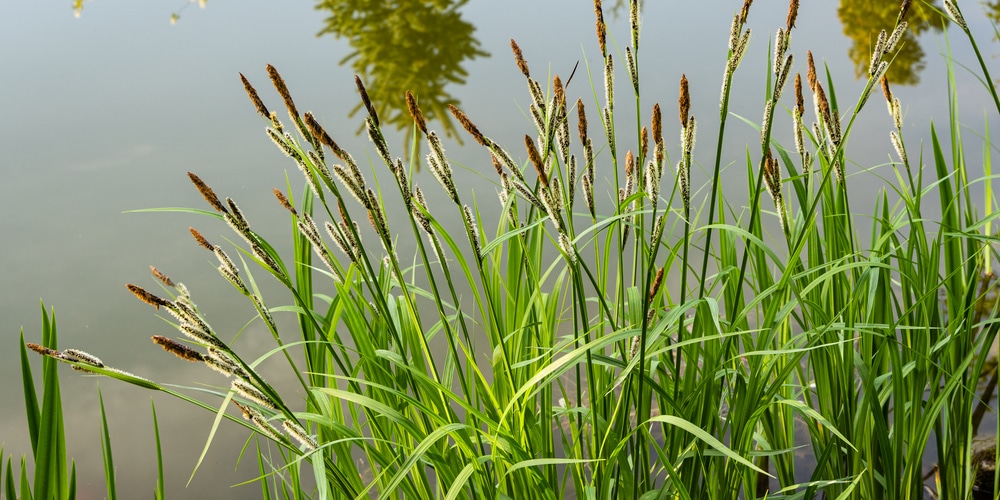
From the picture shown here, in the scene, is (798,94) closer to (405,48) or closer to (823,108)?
(823,108)

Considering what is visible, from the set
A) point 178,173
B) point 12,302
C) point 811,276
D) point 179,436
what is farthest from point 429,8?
point 811,276

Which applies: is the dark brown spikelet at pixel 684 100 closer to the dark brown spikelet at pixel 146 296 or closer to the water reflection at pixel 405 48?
the dark brown spikelet at pixel 146 296

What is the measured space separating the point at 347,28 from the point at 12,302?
1880mm

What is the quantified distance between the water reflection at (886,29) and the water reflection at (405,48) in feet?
5.06

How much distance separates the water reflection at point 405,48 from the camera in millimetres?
2977

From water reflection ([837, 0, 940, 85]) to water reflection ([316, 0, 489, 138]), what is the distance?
5.06 feet

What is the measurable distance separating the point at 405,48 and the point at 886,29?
2.03m

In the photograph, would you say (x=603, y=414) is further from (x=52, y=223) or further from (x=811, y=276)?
(x=52, y=223)

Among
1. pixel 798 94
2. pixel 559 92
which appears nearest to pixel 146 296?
pixel 559 92

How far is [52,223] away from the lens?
102 inches

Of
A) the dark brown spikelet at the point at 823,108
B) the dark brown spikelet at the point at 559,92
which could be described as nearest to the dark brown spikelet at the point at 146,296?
the dark brown spikelet at the point at 559,92

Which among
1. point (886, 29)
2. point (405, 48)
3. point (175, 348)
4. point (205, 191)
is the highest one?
point (405, 48)

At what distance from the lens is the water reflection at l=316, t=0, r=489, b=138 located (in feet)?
9.77

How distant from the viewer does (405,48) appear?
3.40 m
